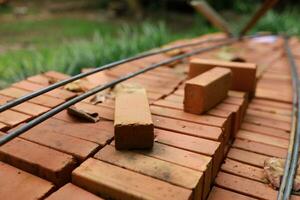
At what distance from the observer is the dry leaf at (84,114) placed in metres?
1.40

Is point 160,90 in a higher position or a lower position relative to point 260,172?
higher

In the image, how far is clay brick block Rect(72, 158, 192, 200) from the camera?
964 millimetres

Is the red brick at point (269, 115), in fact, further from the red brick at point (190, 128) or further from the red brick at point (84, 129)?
the red brick at point (84, 129)

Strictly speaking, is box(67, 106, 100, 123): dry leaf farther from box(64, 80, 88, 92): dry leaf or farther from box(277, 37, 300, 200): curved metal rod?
box(277, 37, 300, 200): curved metal rod

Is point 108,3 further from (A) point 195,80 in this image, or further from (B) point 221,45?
(A) point 195,80

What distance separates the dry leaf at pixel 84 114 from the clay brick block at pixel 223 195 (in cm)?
57

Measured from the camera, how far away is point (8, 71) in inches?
114

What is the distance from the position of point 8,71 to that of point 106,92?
4.92 feet

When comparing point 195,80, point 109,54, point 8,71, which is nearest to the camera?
point 195,80

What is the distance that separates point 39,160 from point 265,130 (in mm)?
1122

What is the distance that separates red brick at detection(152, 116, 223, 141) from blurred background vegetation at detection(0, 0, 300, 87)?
1.57 meters

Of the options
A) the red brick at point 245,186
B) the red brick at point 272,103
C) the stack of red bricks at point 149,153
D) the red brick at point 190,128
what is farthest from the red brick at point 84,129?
the red brick at point 272,103

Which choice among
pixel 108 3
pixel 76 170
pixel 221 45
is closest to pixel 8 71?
pixel 221 45

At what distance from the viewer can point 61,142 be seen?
48.5 inches
